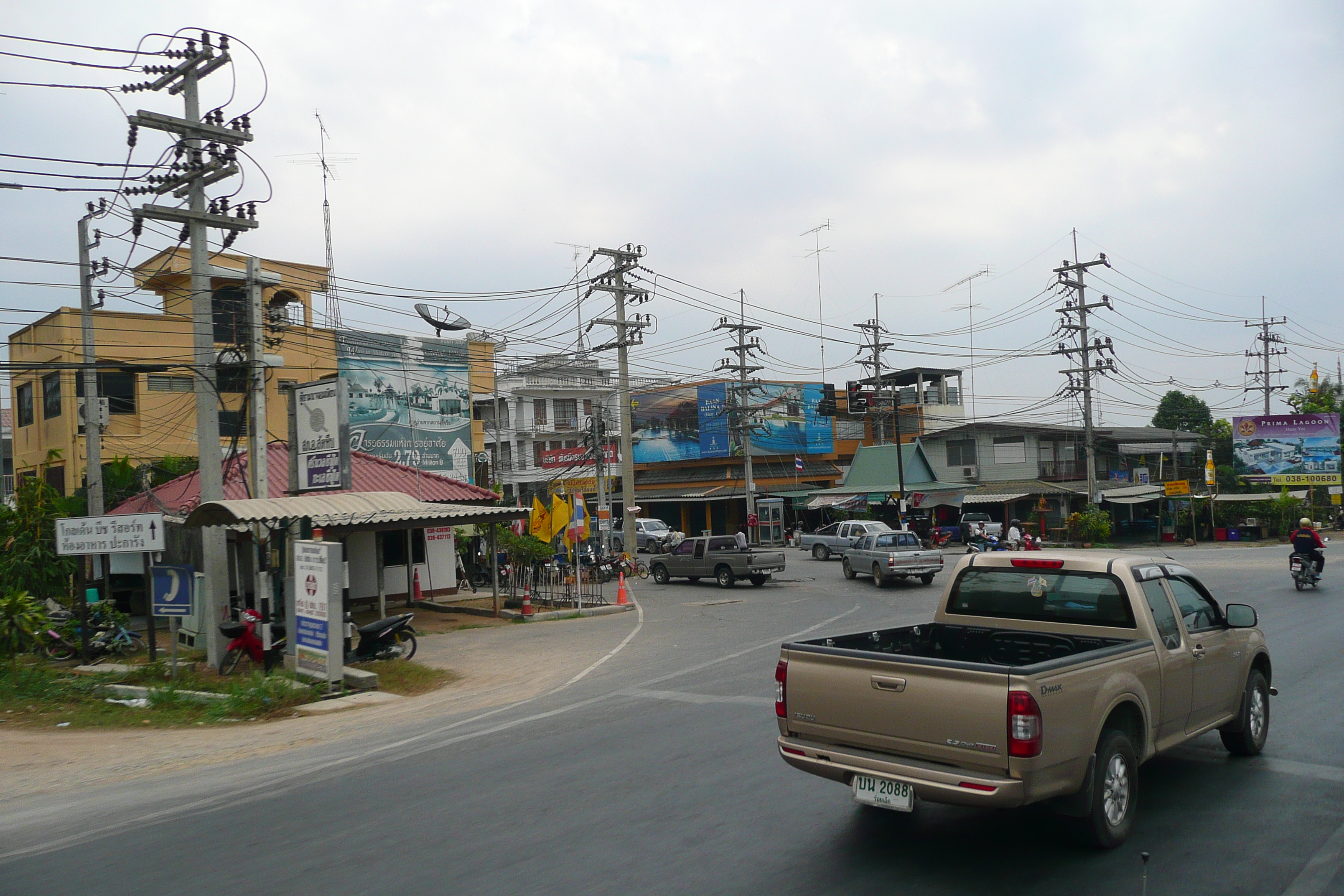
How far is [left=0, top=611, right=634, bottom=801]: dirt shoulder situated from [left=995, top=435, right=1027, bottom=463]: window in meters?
45.1

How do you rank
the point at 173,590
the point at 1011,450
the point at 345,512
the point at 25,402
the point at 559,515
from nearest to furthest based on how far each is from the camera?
the point at 173,590 → the point at 345,512 → the point at 559,515 → the point at 25,402 → the point at 1011,450

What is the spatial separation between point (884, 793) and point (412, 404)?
31746mm

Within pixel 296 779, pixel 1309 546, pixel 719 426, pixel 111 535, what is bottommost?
pixel 296 779

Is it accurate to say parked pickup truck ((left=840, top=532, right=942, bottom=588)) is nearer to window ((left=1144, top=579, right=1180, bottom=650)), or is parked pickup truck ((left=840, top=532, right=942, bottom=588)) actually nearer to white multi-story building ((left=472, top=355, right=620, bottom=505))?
window ((left=1144, top=579, right=1180, bottom=650))

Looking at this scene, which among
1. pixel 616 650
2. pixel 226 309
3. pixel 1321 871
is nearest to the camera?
pixel 1321 871

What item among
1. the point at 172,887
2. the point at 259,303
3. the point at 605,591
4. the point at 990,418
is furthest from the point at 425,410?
the point at 990,418

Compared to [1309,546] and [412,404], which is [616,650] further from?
[412,404]

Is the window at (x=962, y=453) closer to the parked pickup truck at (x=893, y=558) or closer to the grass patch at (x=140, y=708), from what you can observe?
the parked pickup truck at (x=893, y=558)

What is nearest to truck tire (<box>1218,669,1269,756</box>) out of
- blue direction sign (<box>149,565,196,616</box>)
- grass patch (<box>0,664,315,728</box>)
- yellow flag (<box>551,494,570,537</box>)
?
grass patch (<box>0,664,315,728</box>)

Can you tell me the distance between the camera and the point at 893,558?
1131 inches

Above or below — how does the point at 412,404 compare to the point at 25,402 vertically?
below

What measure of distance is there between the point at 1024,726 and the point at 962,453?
55919 millimetres

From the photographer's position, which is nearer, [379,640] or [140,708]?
[140,708]

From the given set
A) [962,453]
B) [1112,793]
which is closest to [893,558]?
[1112,793]
